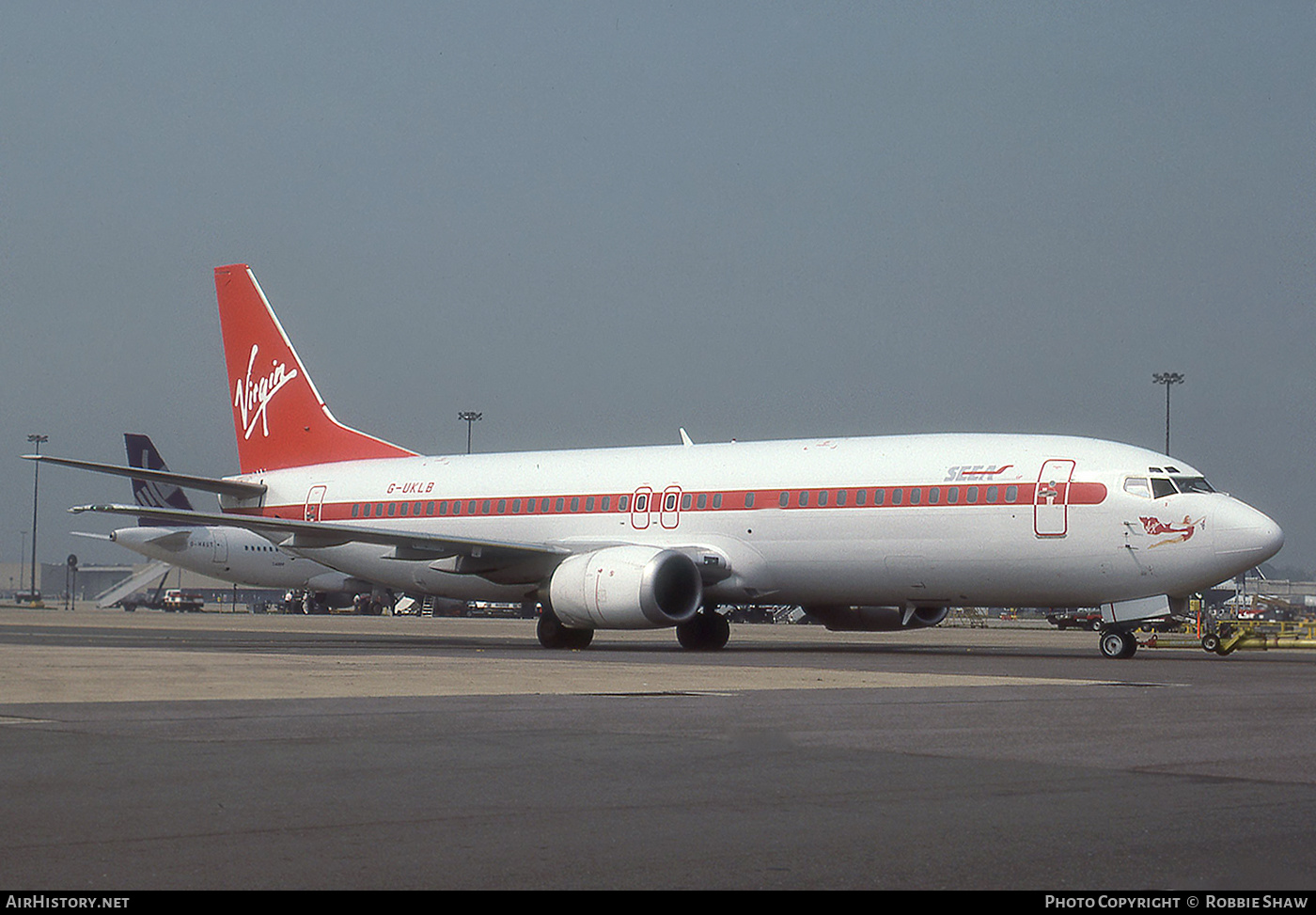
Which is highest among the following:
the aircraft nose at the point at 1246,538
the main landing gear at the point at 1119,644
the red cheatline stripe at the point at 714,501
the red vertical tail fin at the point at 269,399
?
the red vertical tail fin at the point at 269,399

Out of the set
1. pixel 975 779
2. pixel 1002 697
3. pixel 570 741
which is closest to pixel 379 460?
pixel 1002 697

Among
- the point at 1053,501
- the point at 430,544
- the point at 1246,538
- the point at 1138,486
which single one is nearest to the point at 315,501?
the point at 430,544

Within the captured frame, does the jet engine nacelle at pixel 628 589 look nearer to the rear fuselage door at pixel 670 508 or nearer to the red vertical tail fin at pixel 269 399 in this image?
the rear fuselage door at pixel 670 508

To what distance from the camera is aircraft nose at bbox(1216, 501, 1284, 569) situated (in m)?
24.8

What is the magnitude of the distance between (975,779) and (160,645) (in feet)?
69.8

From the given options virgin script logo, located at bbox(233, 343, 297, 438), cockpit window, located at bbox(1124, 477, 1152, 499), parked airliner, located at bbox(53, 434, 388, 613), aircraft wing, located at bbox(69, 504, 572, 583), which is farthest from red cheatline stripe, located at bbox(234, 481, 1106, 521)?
parked airliner, located at bbox(53, 434, 388, 613)

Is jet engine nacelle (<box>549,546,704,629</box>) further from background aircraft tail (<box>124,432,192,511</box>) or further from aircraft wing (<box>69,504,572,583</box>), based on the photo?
background aircraft tail (<box>124,432,192,511</box>)

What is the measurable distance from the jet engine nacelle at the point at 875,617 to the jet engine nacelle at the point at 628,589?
11.7 feet

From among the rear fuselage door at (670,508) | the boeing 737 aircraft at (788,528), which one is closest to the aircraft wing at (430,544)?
the boeing 737 aircraft at (788,528)

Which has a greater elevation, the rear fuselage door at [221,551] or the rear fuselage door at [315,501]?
the rear fuselage door at [315,501]

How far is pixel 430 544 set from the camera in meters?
29.9

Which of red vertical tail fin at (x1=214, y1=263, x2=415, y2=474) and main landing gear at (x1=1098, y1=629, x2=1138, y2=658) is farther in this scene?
red vertical tail fin at (x1=214, y1=263, x2=415, y2=474)

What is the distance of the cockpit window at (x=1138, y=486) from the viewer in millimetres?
25594

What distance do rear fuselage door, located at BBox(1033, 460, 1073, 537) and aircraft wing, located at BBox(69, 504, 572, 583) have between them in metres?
9.44
